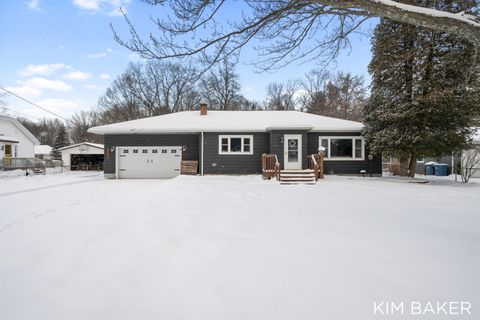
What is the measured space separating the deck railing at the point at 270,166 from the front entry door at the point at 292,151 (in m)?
0.94

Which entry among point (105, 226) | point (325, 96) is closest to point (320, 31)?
point (105, 226)

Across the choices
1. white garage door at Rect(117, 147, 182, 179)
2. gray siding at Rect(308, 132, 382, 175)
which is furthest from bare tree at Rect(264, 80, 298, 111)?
white garage door at Rect(117, 147, 182, 179)

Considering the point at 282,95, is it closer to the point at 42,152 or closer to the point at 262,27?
the point at 262,27

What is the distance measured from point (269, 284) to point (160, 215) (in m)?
3.14

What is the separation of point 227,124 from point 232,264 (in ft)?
41.2

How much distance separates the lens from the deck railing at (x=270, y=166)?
39.4ft

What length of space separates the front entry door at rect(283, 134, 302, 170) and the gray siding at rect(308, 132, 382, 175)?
4.37 ft

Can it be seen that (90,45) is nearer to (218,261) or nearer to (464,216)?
(218,261)

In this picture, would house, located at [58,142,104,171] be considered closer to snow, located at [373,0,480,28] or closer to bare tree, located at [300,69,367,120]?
bare tree, located at [300,69,367,120]

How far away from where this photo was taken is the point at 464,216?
503 cm

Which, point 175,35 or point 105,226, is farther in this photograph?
point 175,35

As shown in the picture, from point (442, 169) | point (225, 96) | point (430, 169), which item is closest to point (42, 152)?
point (225, 96)

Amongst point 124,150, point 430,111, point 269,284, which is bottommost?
point 269,284

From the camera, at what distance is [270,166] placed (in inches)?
513
